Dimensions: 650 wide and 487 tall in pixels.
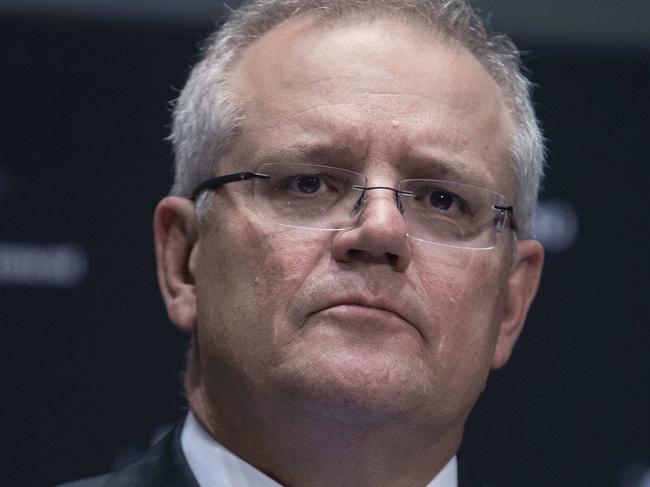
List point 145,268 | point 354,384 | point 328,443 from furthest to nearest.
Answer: point 145,268 → point 328,443 → point 354,384

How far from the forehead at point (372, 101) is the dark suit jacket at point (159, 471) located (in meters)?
0.58

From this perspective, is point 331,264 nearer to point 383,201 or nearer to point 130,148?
point 383,201

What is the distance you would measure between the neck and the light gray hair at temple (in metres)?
0.43

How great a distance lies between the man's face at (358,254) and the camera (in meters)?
2.30

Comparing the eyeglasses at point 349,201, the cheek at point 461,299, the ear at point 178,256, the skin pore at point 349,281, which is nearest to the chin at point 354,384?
the skin pore at point 349,281

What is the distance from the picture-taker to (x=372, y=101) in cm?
243

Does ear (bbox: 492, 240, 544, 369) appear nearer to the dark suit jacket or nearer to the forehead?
the forehead

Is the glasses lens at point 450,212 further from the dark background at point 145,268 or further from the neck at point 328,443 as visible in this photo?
the dark background at point 145,268

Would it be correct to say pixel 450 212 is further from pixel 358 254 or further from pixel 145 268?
pixel 145 268

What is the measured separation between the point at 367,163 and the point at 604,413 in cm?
129

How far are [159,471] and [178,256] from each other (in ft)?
1.40

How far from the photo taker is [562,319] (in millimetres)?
3377

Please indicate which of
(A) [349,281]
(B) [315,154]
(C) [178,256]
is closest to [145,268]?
(C) [178,256]

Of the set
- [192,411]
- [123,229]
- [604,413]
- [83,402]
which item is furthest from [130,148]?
[604,413]
